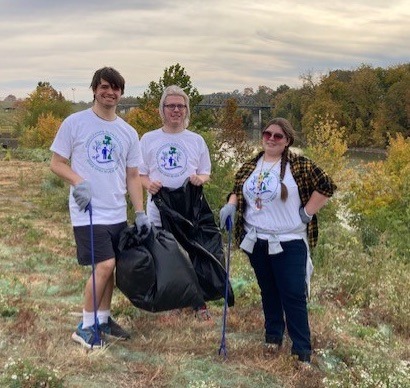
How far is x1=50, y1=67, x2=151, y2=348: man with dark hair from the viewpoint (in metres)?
3.44

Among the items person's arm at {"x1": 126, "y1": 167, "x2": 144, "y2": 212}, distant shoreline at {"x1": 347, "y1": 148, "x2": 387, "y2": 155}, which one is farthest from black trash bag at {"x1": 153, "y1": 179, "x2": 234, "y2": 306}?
distant shoreline at {"x1": 347, "y1": 148, "x2": 387, "y2": 155}

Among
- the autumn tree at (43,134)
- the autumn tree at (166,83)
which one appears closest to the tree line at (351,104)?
the autumn tree at (43,134)

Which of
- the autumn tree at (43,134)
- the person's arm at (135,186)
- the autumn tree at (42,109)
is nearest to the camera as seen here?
the person's arm at (135,186)

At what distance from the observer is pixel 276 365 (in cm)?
354

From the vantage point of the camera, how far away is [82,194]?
3.31 m

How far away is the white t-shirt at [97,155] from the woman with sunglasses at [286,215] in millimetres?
737

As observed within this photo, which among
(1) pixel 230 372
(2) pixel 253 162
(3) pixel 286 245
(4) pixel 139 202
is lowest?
(1) pixel 230 372

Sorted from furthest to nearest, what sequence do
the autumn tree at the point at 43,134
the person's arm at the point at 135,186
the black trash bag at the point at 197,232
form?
the autumn tree at the point at 43,134 < the black trash bag at the point at 197,232 < the person's arm at the point at 135,186

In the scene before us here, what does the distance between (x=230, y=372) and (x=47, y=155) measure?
1090 inches

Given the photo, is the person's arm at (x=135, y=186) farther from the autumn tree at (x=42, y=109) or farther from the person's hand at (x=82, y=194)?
the autumn tree at (x=42, y=109)

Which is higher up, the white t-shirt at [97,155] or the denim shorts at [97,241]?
the white t-shirt at [97,155]

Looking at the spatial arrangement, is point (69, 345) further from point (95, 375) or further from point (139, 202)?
point (139, 202)

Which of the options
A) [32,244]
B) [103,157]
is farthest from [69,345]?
[32,244]

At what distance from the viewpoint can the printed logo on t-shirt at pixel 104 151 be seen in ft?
11.3
